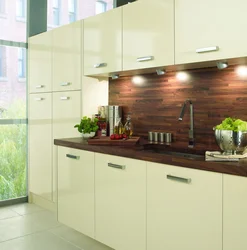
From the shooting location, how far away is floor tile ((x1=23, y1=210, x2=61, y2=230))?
3535 millimetres

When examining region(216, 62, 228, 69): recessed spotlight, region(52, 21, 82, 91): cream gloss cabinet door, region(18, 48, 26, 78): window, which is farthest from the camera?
region(18, 48, 26, 78): window

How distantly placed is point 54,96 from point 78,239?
158cm

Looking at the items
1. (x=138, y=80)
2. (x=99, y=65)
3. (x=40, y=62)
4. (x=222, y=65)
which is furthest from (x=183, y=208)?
(x=40, y=62)

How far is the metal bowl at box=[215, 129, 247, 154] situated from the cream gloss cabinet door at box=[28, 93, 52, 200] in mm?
2303

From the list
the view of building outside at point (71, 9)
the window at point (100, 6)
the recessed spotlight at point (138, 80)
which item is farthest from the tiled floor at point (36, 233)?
the window at point (100, 6)

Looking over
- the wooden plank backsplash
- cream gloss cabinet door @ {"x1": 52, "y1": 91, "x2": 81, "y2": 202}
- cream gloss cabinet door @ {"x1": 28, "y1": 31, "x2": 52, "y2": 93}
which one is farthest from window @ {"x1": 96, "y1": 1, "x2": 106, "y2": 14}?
cream gloss cabinet door @ {"x1": 52, "y1": 91, "x2": 81, "y2": 202}

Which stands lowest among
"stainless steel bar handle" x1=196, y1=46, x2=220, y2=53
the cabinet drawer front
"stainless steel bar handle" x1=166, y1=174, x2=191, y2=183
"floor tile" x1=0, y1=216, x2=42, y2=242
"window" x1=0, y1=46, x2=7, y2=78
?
"floor tile" x1=0, y1=216, x2=42, y2=242

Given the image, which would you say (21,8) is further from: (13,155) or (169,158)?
(169,158)

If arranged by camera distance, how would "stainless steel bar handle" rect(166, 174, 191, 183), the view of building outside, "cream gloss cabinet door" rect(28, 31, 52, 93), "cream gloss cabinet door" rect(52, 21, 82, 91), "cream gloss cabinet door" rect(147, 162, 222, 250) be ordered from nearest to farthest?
"cream gloss cabinet door" rect(147, 162, 222, 250) → "stainless steel bar handle" rect(166, 174, 191, 183) → "cream gloss cabinet door" rect(52, 21, 82, 91) → "cream gloss cabinet door" rect(28, 31, 52, 93) → the view of building outside

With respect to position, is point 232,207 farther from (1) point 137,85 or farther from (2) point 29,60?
(2) point 29,60

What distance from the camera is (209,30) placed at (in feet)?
7.47

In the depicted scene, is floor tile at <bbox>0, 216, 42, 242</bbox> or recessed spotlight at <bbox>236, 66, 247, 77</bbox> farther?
floor tile at <bbox>0, 216, 42, 242</bbox>

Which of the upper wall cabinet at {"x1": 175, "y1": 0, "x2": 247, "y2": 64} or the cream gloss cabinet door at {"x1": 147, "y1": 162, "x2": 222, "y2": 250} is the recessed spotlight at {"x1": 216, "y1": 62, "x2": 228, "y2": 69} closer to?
the upper wall cabinet at {"x1": 175, "y1": 0, "x2": 247, "y2": 64}

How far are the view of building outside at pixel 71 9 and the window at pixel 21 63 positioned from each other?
1.54 ft
